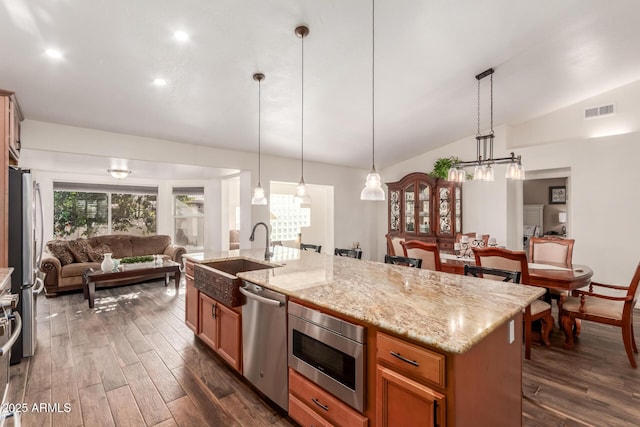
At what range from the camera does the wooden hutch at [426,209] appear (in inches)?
221

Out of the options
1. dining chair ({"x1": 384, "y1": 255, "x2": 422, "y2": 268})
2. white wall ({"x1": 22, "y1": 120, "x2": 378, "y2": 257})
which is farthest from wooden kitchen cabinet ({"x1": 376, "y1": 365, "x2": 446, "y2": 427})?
white wall ({"x1": 22, "y1": 120, "x2": 378, "y2": 257})

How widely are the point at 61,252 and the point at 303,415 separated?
213 inches

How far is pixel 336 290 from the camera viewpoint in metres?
1.83

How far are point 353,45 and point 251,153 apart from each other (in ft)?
9.92

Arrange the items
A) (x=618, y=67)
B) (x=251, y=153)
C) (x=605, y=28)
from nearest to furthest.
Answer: (x=605, y=28) < (x=618, y=67) < (x=251, y=153)

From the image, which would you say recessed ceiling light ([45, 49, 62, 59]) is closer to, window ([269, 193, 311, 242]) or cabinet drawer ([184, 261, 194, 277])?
cabinet drawer ([184, 261, 194, 277])

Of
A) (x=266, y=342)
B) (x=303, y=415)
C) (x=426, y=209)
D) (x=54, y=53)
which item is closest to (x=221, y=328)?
(x=266, y=342)

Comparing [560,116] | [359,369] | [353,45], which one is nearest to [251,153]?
[353,45]

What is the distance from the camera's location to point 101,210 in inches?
281

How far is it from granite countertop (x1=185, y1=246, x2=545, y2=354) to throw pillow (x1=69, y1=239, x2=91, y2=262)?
458cm

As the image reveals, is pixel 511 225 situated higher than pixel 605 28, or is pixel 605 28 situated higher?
pixel 605 28

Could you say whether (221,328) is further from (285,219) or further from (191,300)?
(285,219)

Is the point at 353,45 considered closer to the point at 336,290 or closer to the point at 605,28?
the point at 336,290

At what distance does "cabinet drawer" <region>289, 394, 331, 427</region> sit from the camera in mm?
1660
